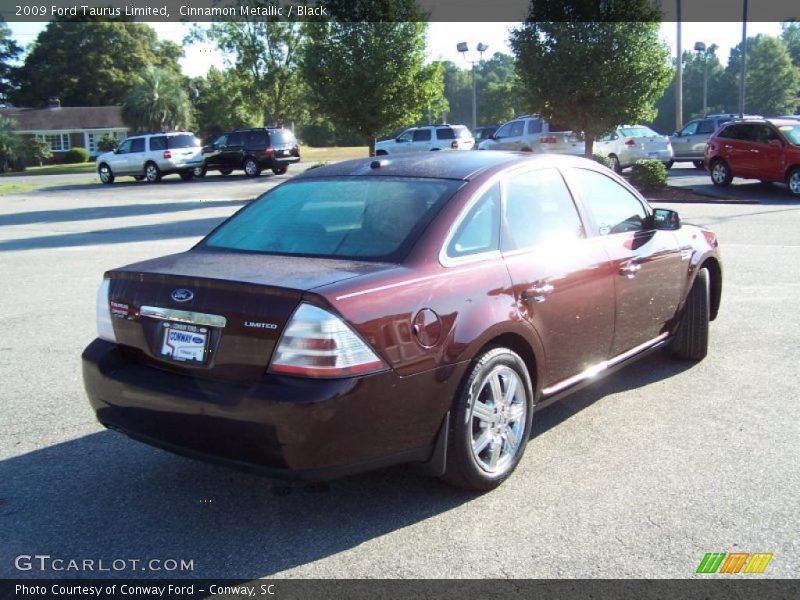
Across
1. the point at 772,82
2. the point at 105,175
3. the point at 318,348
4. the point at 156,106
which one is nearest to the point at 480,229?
the point at 318,348

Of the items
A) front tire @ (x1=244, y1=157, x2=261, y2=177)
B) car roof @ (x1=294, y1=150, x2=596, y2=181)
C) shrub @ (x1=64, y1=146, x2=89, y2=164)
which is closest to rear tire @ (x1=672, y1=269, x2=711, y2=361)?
car roof @ (x1=294, y1=150, x2=596, y2=181)

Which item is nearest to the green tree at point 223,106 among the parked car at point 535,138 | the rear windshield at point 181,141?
the rear windshield at point 181,141

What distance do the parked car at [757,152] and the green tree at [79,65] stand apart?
242ft

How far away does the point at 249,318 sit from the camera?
3383mm

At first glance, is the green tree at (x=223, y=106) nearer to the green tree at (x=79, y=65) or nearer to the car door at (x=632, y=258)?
the green tree at (x=79, y=65)

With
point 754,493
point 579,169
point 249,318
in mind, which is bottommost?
point 754,493

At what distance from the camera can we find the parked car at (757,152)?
62.3ft

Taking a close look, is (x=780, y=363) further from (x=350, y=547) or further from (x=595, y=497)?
(x=350, y=547)

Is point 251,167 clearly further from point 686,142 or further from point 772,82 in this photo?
point 772,82

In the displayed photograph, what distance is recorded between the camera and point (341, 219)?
426cm

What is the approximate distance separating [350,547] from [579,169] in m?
2.86

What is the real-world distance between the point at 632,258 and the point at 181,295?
9.47 ft

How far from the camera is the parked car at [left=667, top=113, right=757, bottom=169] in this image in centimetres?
3038

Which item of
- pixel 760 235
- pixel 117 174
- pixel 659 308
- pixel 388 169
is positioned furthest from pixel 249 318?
pixel 117 174
